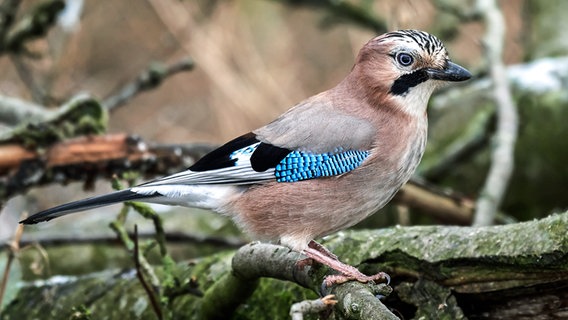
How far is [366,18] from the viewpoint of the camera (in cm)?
733

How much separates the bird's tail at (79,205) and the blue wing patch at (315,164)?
0.65m

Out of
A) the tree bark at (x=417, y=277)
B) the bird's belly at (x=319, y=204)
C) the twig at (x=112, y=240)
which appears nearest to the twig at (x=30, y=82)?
the twig at (x=112, y=240)

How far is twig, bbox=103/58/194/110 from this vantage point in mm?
5730

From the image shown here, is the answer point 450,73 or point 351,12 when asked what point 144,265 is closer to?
point 450,73

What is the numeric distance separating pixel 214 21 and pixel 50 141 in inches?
229

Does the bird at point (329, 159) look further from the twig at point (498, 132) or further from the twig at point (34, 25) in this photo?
the twig at point (34, 25)

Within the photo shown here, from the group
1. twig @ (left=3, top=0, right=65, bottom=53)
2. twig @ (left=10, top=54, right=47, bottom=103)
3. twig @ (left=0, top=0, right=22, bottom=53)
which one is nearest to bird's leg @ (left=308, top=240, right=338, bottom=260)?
twig @ (left=3, top=0, right=65, bottom=53)

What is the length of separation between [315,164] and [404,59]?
0.59 m

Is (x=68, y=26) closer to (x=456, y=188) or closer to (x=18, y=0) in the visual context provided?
(x=18, y=0)

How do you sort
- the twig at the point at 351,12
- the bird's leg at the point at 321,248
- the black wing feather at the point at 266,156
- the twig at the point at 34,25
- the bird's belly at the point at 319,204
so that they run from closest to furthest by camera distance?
the bird's leg at the point at 321,248 < the bird's belly at the point at 319,204 < the black wing feather at the point at 266,156 < the twig at the point at 34,25 < the twig at the point at 351,12

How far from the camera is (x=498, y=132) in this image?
5559 millimetres

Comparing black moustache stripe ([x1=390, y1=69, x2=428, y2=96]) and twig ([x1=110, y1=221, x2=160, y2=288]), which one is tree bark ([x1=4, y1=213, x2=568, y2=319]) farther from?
black moustache stripe ([x1=390, y1=69, x2=428, y2=96])

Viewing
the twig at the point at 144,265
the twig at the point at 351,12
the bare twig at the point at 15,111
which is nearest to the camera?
the twig at the point at 144,265

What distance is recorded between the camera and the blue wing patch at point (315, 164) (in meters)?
3.50
